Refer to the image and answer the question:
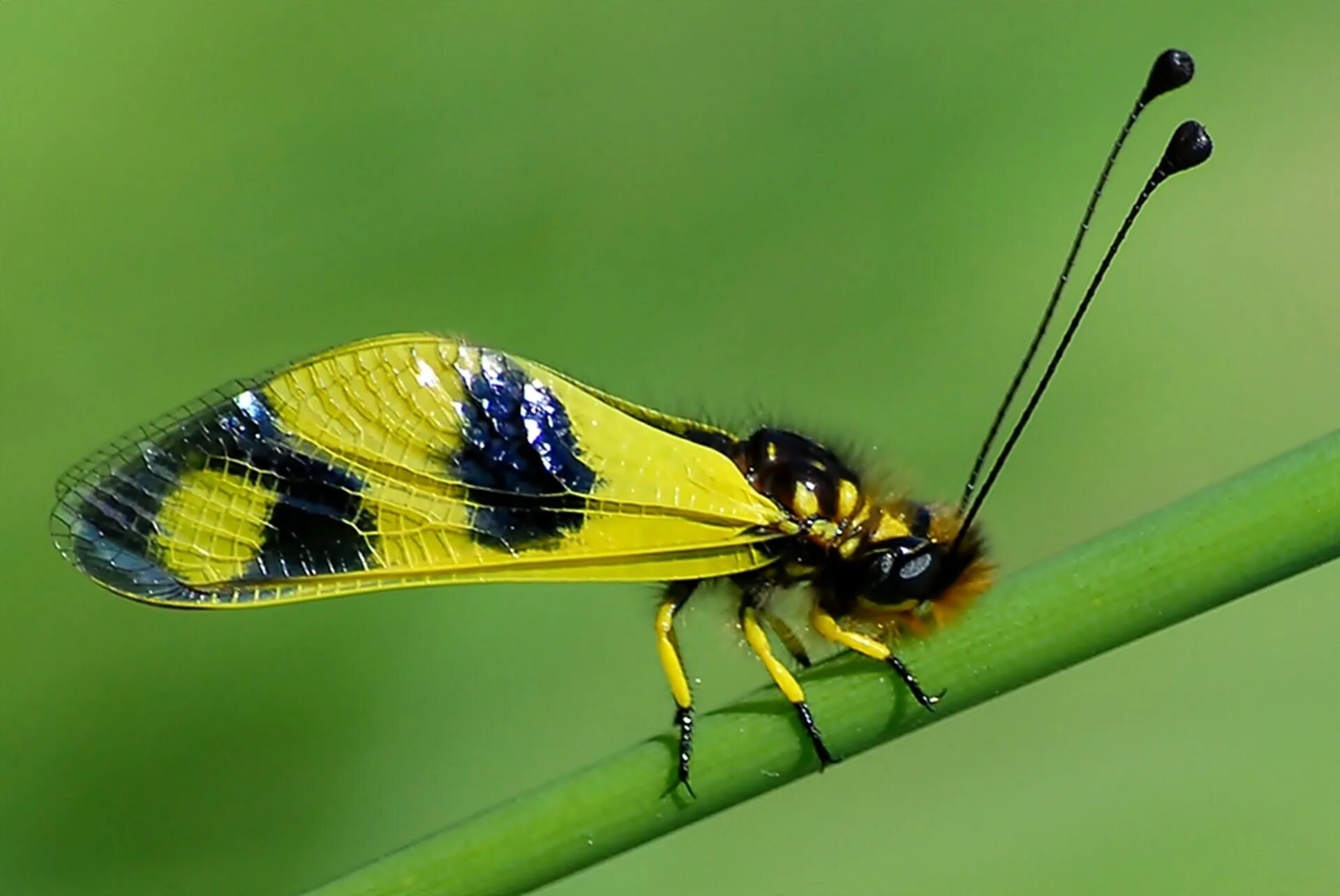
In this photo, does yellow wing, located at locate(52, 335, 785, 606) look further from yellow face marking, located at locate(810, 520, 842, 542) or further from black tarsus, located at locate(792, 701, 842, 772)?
black tarsus, located at locate(792, 701, 842, 772)

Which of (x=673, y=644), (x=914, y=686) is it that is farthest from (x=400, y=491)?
(x=914, y=686)

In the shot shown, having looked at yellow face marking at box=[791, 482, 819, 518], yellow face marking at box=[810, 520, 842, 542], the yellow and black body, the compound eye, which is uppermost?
the yellow and black body

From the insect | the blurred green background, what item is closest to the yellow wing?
the insect

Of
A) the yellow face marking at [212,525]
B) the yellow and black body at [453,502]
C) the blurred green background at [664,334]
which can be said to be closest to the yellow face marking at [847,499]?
the yellow and black body at [453,502]

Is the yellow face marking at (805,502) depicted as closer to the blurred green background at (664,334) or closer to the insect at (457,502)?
the insect at (457,502)

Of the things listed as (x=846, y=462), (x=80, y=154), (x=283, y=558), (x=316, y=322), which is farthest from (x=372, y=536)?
(x=80, y=154)
